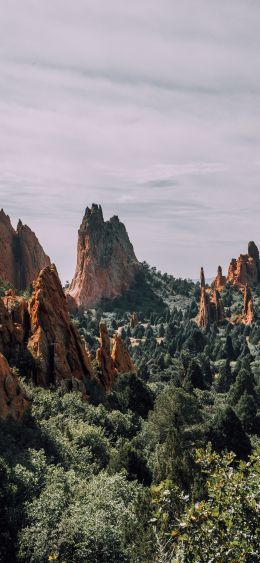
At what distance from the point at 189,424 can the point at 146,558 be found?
97.2 ft

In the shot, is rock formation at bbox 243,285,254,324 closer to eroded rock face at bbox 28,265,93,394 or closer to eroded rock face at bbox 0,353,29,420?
eroded rock face at bbox 28,265,93,394

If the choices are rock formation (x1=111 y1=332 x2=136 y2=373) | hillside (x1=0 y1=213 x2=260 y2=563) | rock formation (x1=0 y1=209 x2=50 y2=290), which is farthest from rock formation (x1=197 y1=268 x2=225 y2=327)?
rock formation (x1=111 y1=332 x2=136 y2=373)

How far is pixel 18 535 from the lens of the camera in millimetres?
25891

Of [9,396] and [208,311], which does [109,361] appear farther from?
[208,311]

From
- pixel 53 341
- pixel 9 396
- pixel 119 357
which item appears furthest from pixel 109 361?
pixel 9 396

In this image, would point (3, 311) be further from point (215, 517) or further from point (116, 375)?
point (215, 517)

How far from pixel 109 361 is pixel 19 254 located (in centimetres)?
13187

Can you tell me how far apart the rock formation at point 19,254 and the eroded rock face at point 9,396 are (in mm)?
144019

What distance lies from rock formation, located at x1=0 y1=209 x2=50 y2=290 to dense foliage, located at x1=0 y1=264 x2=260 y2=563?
132400 millimetres

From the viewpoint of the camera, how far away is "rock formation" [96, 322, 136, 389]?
64.0 meters

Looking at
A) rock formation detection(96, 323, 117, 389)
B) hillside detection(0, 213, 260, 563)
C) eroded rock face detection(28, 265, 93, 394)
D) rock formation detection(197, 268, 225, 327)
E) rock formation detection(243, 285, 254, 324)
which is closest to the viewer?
hillside detection(0, 213, 260, 563)

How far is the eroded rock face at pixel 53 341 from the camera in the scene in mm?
53438

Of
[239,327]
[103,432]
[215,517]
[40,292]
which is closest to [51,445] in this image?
[103,432]

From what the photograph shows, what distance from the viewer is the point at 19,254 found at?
190500mm
